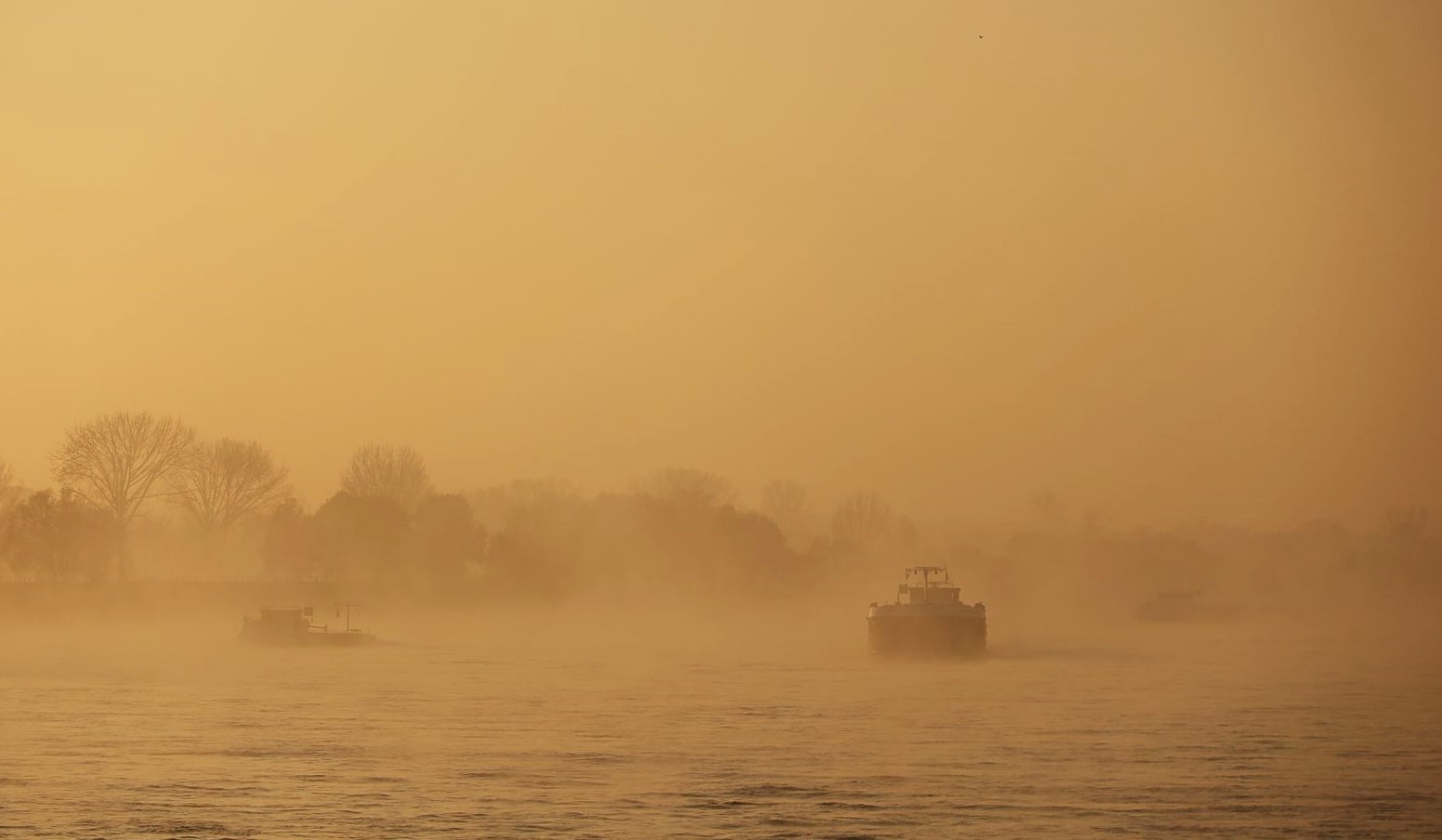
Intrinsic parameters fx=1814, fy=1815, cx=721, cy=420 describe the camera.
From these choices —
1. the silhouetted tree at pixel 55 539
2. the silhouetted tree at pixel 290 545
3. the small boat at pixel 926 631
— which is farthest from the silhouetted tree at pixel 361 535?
the small boat at pixel 926 631

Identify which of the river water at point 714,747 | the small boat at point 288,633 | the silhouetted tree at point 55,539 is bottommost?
the river water at point 714,747

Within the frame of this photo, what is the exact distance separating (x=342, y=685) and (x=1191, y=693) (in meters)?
40.1

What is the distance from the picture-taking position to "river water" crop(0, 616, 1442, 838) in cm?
4628

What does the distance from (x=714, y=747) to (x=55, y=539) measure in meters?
108

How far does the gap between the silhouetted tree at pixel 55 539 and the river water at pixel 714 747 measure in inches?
1842

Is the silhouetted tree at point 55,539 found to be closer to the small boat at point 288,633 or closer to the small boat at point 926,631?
the small boat at point 288,633

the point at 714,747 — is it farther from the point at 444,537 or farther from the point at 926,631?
the point at 444,537

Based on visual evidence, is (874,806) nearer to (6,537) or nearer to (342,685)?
(342,685)

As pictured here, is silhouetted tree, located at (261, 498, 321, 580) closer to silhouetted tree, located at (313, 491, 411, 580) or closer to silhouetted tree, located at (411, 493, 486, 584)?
silhouetted tree, located at (313, 491, 411, 580)

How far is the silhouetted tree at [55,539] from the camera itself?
15288 centimetres

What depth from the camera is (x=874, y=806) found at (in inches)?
1891

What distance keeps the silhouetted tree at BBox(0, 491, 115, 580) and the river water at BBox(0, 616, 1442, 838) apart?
1842 inches

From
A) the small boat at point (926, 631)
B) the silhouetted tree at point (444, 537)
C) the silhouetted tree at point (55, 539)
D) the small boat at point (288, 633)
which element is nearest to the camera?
the small boat at point (926, 631)

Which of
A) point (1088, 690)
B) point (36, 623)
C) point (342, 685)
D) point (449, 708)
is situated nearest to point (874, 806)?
point (449, 708)
